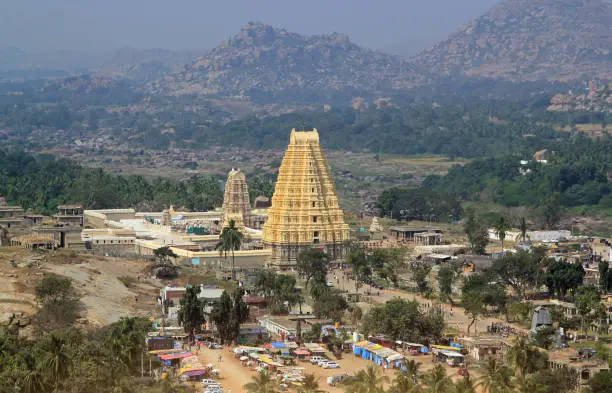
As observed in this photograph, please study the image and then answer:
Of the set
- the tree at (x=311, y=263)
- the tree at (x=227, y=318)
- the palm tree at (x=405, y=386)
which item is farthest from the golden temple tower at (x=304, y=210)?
the palm tree at (x=405, y=386)

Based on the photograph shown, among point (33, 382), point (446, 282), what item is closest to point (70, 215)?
point (446, 282)

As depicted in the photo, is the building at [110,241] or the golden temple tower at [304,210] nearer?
the golden temple tower at [304,210]

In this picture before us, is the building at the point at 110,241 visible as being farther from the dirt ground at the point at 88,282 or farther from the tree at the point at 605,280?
the tree at the point at 605,280

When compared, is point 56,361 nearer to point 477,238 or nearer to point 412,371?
point 412,371

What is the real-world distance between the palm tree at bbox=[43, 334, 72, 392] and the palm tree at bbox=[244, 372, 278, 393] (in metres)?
7.41

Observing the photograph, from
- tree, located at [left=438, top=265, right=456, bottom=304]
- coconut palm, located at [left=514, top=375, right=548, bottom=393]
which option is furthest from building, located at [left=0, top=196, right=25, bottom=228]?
coconut palm, located at [left=514, top=375, right=548, bottom=393]

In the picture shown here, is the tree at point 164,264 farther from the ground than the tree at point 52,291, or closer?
farther from the ground

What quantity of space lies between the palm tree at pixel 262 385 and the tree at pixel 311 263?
96.8ft

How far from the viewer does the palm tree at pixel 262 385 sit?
2157 inches

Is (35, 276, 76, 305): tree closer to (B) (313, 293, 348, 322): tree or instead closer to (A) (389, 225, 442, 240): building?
(B) (313, 293, 348, 322): tree

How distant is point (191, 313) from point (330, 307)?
8.74m

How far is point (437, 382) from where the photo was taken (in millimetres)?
52125

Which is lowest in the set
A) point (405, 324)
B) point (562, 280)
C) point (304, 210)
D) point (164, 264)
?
point (405, 324)

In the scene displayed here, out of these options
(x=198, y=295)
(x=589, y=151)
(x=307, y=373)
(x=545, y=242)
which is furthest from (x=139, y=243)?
(x=589, y=151)
